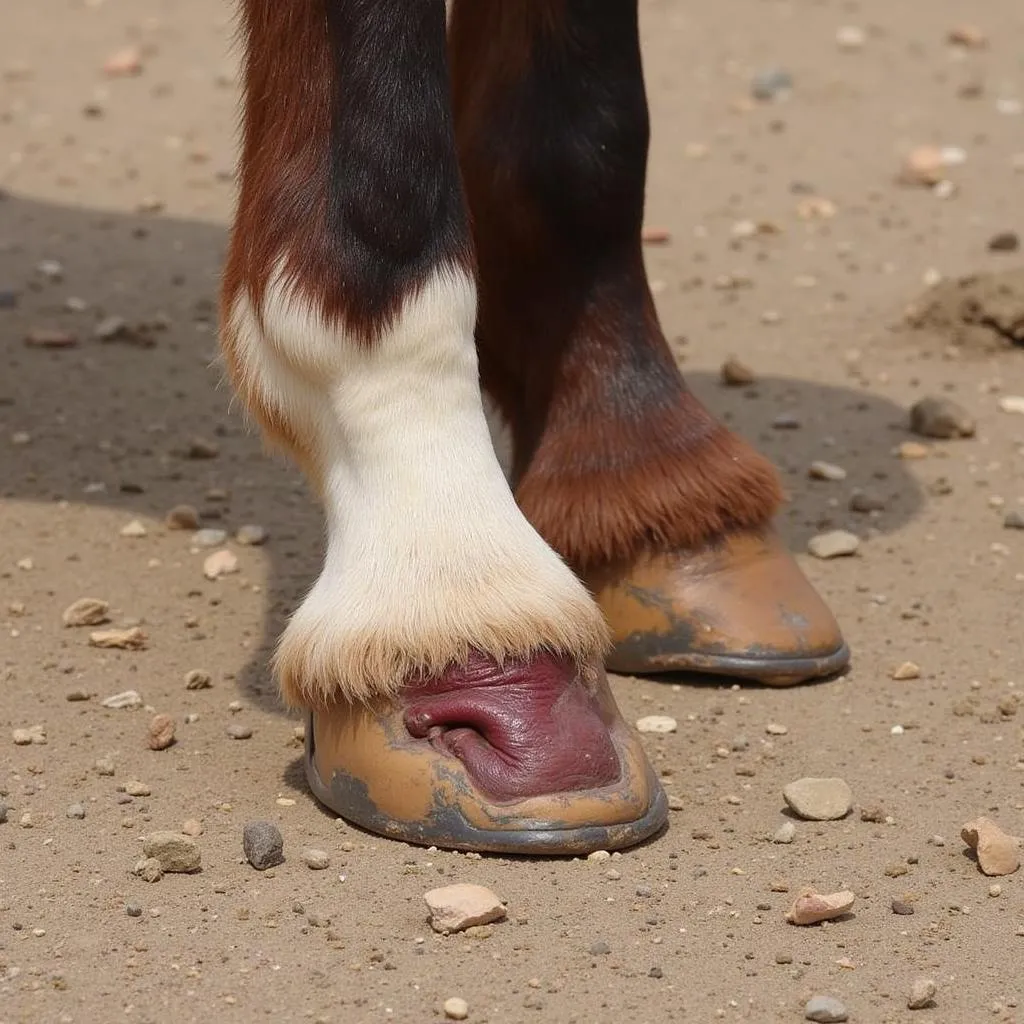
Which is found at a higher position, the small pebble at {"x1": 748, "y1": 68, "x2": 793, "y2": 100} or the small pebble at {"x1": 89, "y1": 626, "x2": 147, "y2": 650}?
the small pebble at {"x1": 89, "y1": 626, "x2": 147, "y2": 650}

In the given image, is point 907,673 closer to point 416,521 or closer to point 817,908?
point 817,908

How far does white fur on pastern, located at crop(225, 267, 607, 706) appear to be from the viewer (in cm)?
191

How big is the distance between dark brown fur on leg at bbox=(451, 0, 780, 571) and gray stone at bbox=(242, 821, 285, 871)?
23.3 inches

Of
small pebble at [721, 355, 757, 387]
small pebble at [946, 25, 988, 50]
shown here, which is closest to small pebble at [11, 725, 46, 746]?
small pebble at [721, 355, 757, 387]

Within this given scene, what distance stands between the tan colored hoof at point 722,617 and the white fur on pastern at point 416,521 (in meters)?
0.39

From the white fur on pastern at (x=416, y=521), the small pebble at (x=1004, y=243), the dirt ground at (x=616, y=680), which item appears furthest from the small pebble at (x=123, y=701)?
the small pebble at (x=1004, y=243)

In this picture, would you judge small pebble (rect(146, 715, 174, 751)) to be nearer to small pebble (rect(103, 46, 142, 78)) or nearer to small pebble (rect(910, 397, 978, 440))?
small pebble (rect(910, 397, 978, 440))

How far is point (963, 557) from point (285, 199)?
1266 mm

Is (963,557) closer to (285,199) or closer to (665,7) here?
(285,199)

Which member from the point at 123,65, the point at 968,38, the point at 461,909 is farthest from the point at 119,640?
the point at 968,38

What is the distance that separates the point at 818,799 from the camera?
2.02m

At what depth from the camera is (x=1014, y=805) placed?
206 centimetres

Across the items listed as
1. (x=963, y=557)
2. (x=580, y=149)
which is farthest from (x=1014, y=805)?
(x=580, y=149)

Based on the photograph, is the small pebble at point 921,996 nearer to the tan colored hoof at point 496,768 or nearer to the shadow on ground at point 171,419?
the tan colored hoof at point 496,768
